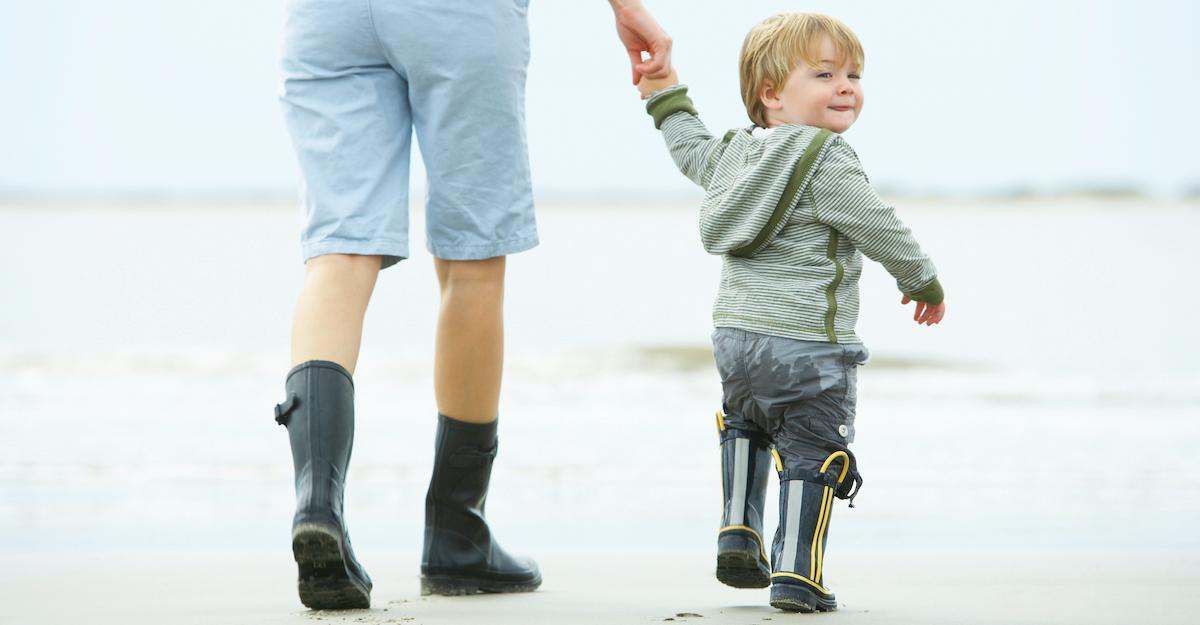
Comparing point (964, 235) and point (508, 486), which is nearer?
point (508, 486)

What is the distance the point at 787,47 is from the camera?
2152mm

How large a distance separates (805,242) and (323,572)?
90cm

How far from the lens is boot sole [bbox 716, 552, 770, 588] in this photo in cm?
207

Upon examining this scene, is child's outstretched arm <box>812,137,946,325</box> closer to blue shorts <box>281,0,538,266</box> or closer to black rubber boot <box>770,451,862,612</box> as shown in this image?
black rubber boot <box>770,451,862,612</box>

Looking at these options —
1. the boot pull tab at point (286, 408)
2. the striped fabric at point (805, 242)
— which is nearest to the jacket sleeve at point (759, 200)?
the striped fabric at point (805, 242)

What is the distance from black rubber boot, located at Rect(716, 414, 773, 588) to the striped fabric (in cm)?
21

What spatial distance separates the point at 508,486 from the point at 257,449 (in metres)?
1.53

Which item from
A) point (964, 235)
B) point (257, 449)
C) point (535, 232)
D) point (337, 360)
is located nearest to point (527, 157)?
point (535, 232)

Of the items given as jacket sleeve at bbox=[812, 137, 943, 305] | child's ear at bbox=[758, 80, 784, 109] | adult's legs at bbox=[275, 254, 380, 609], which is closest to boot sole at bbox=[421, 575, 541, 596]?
adult's legs at bbox=[275, 254, 380, 609]

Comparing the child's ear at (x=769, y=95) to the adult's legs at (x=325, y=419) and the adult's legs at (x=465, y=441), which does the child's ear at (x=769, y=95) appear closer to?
the adult's legs at (x=465, y=441)

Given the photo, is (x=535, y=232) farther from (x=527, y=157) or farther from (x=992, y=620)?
(x=992, y=620)

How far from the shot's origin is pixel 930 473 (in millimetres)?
4578

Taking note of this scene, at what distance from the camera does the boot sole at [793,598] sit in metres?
1.99

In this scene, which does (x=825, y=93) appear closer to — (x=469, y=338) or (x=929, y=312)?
(x=929, y=312)
